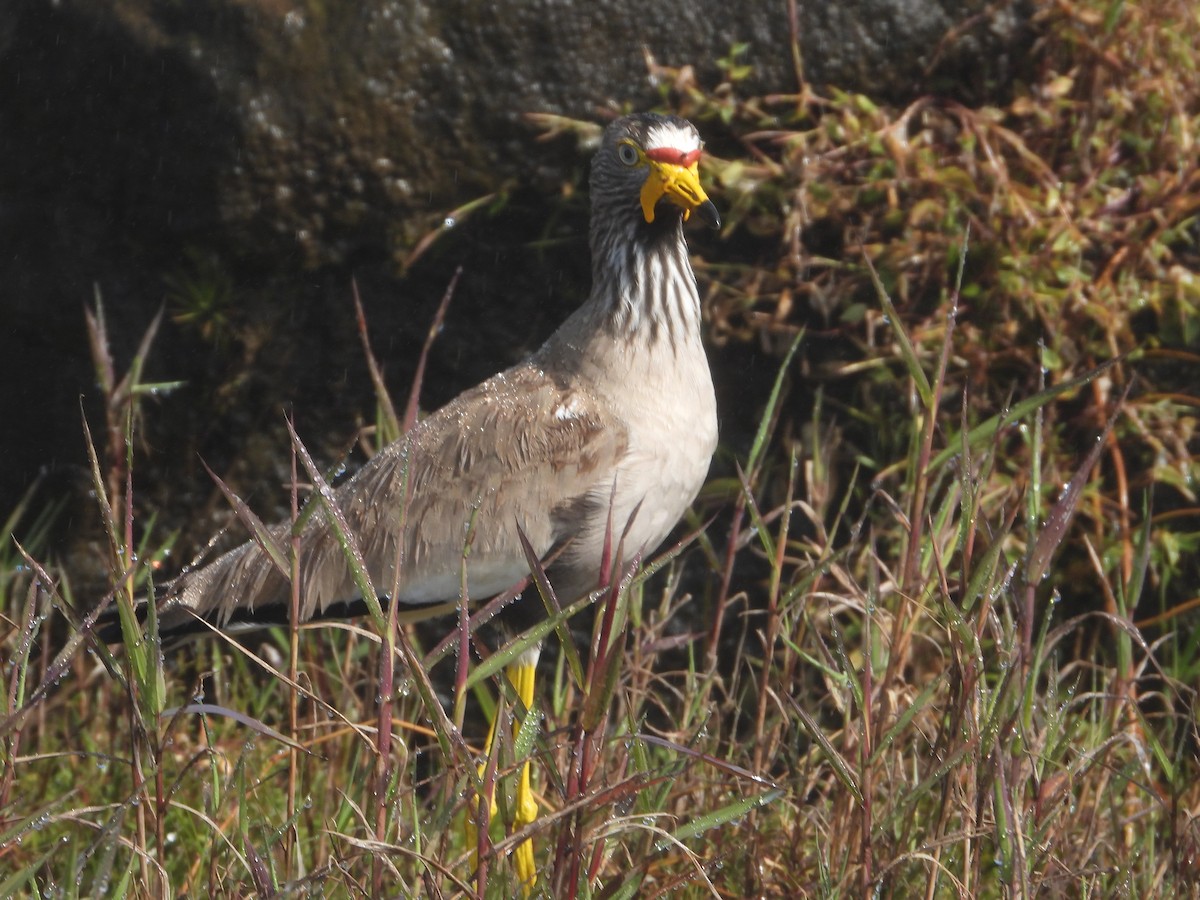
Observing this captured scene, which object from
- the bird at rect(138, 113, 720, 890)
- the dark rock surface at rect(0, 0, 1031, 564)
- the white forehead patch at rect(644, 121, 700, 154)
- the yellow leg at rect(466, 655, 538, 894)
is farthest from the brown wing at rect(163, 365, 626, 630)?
the dark rock surface at rect(0, 0, 1031, 564)

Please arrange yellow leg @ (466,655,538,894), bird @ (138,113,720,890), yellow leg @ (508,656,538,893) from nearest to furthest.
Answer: yellow leg @ (466,655,538,894) → yellow leg @ (508,656,538,893) → bird @ (138,113,720,890)

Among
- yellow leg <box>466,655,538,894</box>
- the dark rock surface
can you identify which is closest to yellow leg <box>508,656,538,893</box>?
yellow leg <box>466,655,538,894</box>

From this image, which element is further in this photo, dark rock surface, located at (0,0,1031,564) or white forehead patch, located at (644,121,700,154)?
dark rock surface, located at (0,0,1031,564)

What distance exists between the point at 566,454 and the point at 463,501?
0.28 m

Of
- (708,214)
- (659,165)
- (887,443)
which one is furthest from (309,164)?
(887,443)

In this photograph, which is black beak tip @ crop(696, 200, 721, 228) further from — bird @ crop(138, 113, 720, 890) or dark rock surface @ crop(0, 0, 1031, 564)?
dark rock surface @ crop(0, 0, 1031, 564)

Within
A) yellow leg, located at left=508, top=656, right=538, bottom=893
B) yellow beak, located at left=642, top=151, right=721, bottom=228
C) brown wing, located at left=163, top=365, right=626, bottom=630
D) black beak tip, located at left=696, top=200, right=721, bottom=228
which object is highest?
yellow beak, located at left=642, top=151, right=721, bottom=228

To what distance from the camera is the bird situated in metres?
3.06

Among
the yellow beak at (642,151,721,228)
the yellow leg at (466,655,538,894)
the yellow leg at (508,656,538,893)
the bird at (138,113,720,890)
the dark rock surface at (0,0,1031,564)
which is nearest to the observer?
the yellow leg at (466,655,538,894)

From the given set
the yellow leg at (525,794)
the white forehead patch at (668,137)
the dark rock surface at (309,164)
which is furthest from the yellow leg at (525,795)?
the white forehead patch at (668,137)

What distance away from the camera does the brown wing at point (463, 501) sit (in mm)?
3092

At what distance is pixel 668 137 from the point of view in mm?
3197

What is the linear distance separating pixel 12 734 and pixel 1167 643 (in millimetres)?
2687

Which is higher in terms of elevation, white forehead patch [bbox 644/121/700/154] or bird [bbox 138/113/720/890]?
white forehead patch [bbox 644/121/700/154]
